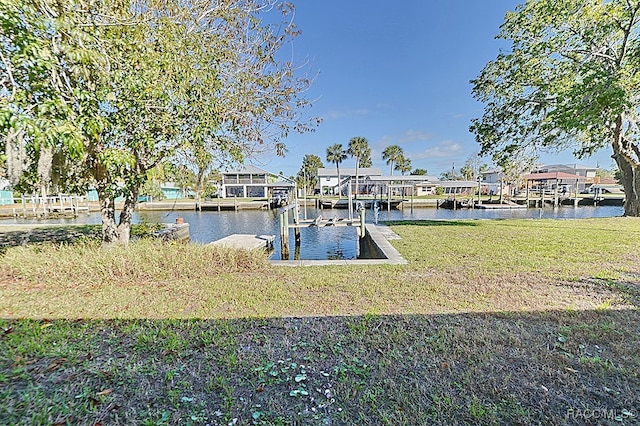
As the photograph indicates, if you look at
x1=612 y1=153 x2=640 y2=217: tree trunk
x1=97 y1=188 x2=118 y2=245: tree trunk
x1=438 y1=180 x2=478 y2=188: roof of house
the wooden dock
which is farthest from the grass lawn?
x1=438 y1=180 x2=478 y2=188: roof of house

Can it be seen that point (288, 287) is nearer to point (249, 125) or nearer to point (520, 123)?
point (249, 125)

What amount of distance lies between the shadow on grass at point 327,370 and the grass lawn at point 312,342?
0.01m

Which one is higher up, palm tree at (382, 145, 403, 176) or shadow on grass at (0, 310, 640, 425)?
palm tree at (382, 145, 403, 176)

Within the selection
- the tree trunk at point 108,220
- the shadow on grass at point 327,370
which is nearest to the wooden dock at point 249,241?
the tree trunk at point 108,220

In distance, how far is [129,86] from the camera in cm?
435

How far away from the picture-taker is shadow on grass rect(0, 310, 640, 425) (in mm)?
1931

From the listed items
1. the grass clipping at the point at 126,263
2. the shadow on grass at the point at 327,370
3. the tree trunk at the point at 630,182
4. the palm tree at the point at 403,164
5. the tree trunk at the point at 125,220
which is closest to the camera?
the shadow on grass at the point at 327,370

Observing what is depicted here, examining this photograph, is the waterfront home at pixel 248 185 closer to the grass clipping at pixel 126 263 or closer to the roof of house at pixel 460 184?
the roof of house at pixel 460 184

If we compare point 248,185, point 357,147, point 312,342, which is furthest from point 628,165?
point 248,185

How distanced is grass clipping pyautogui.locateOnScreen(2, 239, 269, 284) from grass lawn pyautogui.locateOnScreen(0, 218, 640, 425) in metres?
0.03

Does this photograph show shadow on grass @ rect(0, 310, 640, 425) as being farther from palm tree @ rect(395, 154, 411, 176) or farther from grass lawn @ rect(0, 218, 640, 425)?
palm tree @ rect(395, 154, 411, 176)

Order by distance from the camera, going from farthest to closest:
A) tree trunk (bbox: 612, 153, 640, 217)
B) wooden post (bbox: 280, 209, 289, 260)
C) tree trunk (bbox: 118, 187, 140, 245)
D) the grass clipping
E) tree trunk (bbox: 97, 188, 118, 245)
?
tree trunk (bbox: 612, 153, 640, 217), wooden post (bbox: 280, 209, 289, 260), tree trunk (bbox: 118, 187, 140, 245), tree trunk (bbox: 97, 188, 118, 245), the grass clipping

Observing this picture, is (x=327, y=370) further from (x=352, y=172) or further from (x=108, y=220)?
(x=352, y=172)

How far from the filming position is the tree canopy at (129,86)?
3.41 metres
